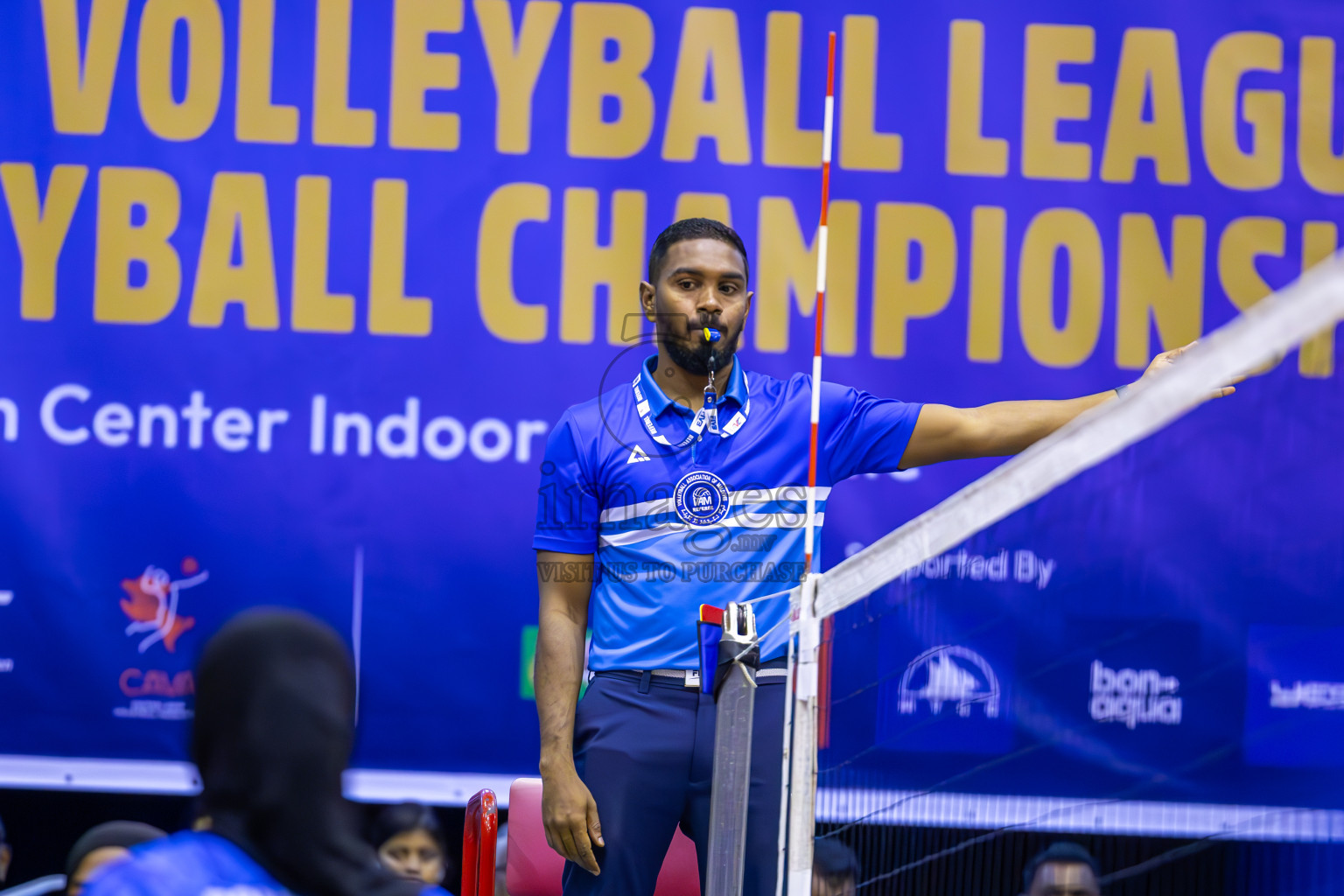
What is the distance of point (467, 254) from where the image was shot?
4.17m

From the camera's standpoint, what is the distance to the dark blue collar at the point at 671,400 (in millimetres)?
2719

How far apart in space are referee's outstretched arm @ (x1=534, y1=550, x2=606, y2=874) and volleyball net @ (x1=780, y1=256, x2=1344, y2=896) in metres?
0.39

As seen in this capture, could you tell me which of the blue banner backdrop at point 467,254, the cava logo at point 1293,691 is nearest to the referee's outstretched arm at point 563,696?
the cava logo at point 1293,691

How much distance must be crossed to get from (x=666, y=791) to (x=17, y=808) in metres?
2.80

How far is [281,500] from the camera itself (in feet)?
13.5

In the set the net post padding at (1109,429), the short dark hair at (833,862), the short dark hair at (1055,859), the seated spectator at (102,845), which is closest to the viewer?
the net post padding at (1109,429)

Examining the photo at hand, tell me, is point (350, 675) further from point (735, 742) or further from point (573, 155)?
point (573, 155)

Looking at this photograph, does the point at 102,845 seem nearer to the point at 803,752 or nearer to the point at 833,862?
the point at 833,862

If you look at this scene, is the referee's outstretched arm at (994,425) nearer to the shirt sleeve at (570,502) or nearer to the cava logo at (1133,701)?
the shirt sleeve at (570,502)

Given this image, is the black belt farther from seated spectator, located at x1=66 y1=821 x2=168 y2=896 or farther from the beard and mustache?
seated spectator, located at x1=66 y1=821 x2=168 y2=896

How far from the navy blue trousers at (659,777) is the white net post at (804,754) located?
0.17m

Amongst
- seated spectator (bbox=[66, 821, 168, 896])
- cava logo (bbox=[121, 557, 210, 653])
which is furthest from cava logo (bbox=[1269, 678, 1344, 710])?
cava logo (bbox=[121, 557, 210, 653])

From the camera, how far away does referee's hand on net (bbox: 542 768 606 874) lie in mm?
2496

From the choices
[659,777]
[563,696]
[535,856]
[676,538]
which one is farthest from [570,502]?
[535,856]
